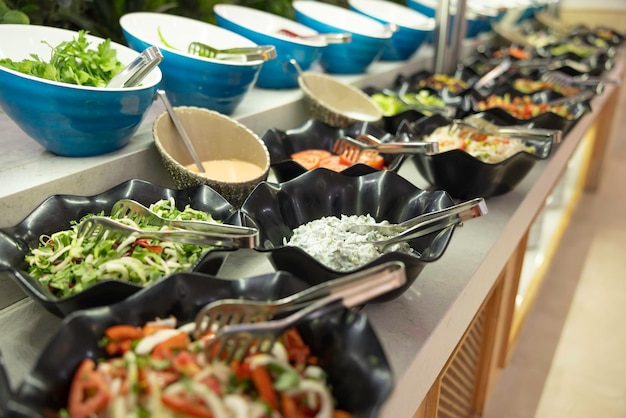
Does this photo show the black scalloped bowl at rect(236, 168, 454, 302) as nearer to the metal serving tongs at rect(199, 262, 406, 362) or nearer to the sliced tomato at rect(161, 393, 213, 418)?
the metal serving tongs at rect(199, 262, 406, 362)

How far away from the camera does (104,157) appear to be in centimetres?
126

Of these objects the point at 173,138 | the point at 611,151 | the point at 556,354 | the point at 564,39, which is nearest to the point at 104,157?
the point at 173,138

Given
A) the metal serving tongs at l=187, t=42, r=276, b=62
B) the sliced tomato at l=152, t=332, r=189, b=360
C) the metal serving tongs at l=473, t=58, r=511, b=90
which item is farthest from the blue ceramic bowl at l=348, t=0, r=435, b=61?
the sliced tomato at l=152, t=332, r=189, b=360

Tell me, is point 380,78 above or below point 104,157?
below

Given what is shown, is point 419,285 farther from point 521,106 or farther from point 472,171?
point 521,106

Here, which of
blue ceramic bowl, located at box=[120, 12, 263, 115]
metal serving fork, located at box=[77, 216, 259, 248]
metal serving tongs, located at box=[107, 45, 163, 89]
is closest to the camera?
metal serving fork, located at box=[77, 216, 259, 248]

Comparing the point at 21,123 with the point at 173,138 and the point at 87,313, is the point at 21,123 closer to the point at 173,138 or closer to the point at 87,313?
the point at 173,138

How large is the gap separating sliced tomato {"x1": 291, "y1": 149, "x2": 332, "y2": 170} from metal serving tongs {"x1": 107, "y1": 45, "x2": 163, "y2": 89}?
447 mm

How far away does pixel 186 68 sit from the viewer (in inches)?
56.2

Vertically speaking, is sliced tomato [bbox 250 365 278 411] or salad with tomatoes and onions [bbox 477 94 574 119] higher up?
sliced tomato [bbox 250 365 278 411]

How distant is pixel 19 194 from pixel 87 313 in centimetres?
45

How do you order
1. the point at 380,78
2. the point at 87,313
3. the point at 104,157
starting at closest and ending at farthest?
the point at 87,313 → the point at 104,157 → the point at 380,78

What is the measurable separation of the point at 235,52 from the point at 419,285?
0.88 meters

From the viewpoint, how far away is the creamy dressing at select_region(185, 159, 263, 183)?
134 centimetres
